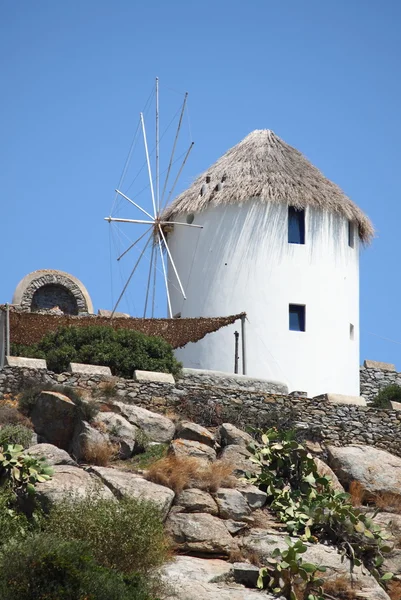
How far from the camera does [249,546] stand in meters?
22.3

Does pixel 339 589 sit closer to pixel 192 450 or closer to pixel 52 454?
pixel 192 450

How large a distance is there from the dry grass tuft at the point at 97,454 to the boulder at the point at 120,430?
1.98 ft

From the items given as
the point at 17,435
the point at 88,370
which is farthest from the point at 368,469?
the point at 17,435

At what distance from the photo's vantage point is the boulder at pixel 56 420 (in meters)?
24.9

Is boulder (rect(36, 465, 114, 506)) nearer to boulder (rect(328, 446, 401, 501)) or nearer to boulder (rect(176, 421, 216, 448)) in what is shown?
boulder (rect(176, 421, 216, 448))

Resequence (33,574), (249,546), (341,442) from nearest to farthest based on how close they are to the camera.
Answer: (33,574) → (249,546) → (341,442)

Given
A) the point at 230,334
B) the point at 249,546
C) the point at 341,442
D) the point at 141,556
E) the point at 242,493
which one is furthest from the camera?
the point at 230,334

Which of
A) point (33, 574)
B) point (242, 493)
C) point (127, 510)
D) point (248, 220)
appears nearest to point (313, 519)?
point (242, 493)

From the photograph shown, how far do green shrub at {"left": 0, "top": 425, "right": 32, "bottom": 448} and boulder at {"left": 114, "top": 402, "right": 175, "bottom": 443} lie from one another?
249 cm

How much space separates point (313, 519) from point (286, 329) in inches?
463

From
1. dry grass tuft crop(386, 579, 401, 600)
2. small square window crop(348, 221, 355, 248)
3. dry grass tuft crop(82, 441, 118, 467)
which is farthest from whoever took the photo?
small square window crop(348, 221, 355, 248)

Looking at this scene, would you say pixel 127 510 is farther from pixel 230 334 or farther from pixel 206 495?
pixel 230 334

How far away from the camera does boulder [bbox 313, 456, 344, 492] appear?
2564 cm

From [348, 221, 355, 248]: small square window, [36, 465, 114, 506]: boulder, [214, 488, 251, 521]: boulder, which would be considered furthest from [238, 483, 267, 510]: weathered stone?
[348, 221, 355, 248]: small square window
